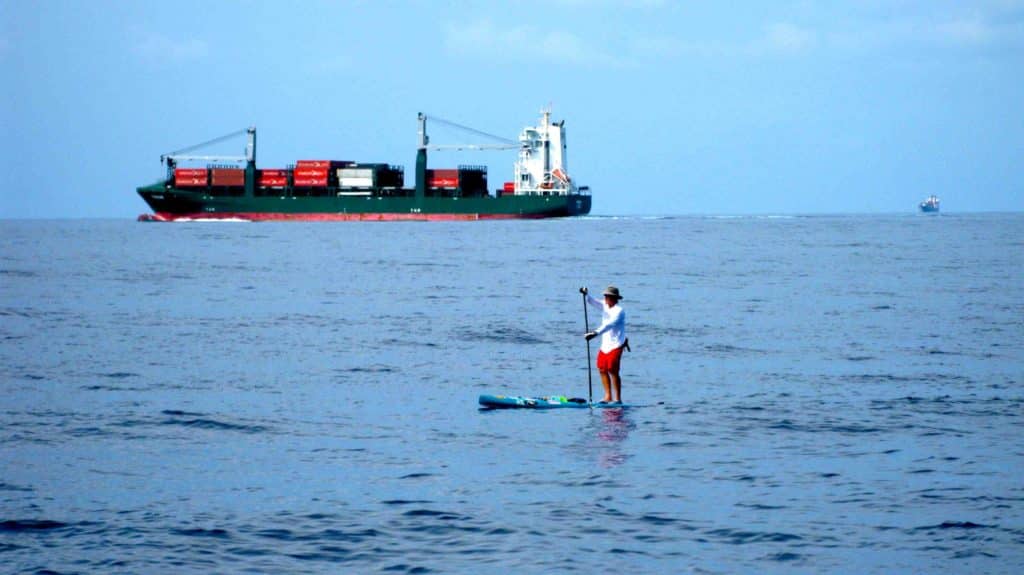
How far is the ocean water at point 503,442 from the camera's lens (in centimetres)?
1077

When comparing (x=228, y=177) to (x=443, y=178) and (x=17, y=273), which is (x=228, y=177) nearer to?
(x=443, y=178)

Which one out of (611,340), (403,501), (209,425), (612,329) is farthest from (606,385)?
(403,501)

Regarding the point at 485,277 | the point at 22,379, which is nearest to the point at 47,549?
the point at 22,379

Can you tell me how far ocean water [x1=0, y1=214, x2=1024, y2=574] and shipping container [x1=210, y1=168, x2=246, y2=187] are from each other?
10074 cm

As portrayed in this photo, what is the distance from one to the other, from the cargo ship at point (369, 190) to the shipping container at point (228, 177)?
0.34 feet

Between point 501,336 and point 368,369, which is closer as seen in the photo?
point 368,369

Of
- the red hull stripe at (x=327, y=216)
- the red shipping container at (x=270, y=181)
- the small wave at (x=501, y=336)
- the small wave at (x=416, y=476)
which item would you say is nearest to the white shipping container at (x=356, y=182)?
the red hull stripe at (x=327, y=216)

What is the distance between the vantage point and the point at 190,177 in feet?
443

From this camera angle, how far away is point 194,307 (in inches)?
1432

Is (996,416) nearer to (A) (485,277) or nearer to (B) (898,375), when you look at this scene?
(B) (898,375)

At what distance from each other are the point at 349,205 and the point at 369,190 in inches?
103

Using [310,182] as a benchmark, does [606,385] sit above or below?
below

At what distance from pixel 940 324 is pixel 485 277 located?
23836 mm

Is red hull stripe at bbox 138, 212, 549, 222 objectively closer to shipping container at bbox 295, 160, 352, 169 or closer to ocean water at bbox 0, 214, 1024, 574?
shipping container at bbox 295, 160, 352, 169
